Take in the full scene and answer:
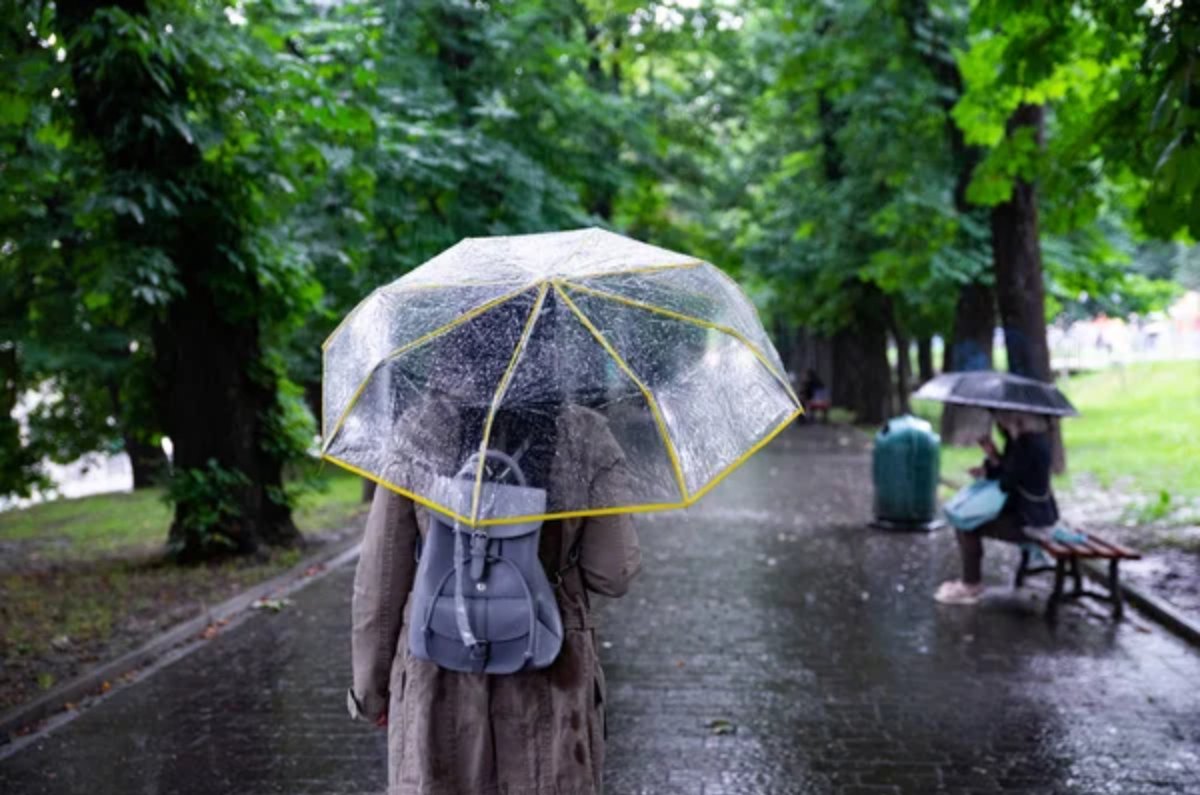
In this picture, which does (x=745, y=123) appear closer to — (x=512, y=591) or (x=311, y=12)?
(x=311, y=12)

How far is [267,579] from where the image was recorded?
10703 mm

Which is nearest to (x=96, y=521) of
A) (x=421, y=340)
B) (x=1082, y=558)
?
(x=1082, y=558)

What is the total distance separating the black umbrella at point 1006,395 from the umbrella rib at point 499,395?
6.36 m

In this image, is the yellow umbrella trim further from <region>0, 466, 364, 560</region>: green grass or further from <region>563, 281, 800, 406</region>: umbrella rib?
<region>0, 466, 364, 560</region>: green grass

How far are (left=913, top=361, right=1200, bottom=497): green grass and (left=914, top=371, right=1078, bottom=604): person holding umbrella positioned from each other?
97 centimetres

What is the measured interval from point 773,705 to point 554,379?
13.7 ft

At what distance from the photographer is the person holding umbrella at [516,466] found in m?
3.05

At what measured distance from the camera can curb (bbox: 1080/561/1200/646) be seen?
8.19 metres

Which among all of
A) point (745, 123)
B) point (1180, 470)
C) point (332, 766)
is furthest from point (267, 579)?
point (745, 123)

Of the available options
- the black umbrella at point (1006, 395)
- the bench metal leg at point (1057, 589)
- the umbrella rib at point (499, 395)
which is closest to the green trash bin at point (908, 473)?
the black umbrella at point (1006, 395)

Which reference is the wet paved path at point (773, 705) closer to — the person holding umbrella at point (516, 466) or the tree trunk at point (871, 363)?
the person holding umbrella at point (516, 466)

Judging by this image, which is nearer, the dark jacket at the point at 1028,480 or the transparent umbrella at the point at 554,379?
the transparent umbrella at the point at 554,379

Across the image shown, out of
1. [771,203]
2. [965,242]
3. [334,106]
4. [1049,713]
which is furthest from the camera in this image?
[771,203]

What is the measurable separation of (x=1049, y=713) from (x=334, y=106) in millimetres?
7703
